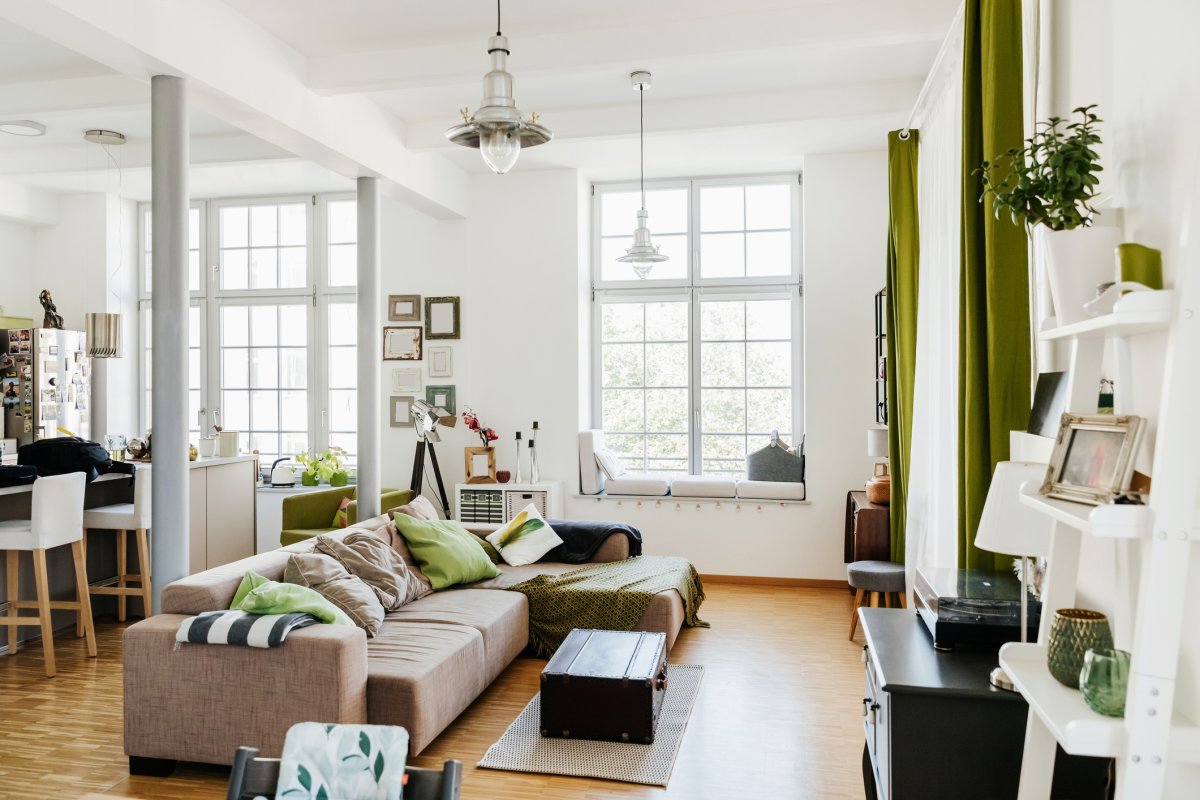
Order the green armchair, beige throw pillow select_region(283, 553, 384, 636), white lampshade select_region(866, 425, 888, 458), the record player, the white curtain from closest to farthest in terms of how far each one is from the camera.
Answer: the record player < beige throw pillow select_region(283, 553, 384, 636) < the white curtain < white lampshade select_region(866, 425, 888, 458) < the green armchair

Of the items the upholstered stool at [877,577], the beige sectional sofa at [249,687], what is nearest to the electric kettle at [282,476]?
the beige sectional sofa at [249,687]

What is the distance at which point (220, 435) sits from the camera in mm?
6305

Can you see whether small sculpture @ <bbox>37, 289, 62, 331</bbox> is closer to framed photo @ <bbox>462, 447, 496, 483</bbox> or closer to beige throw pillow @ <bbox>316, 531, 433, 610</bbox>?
framed photo @ <bbox>462, 447, 496, 483</bbox>

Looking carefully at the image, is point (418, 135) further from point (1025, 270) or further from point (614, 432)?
point (1025, 270)

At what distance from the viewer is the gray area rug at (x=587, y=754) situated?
11.0 ft

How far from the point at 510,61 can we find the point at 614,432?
360 centimetres

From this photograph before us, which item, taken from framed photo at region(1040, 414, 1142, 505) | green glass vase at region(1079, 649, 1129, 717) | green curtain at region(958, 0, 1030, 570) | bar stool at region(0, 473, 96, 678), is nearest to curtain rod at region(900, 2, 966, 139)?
green curtain at region(958, 0, 1030, 570)

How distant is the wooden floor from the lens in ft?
10.6

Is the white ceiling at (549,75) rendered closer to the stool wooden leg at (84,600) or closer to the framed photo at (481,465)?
the framed photo at (481,465)

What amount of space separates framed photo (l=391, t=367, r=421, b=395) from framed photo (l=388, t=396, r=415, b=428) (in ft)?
0.22

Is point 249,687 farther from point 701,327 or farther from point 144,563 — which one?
point 701,327

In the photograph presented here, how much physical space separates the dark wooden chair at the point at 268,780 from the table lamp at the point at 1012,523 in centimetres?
137

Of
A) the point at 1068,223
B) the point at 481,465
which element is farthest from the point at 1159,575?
the point at 481,465

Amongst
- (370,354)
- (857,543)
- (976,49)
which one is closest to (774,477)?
(857,543)
